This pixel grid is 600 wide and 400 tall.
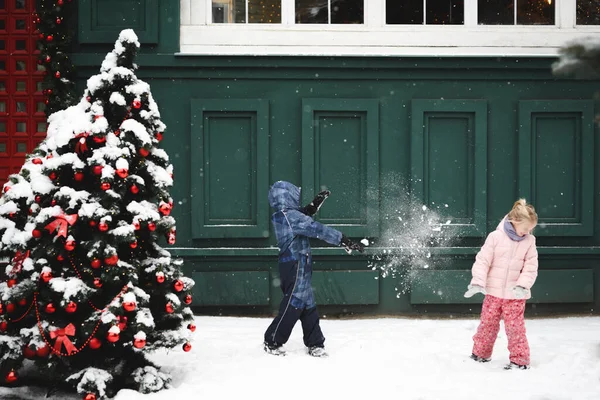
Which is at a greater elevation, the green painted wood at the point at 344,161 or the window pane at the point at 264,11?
the window pane at the point at 264,11

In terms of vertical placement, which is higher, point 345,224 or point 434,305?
point 345,224

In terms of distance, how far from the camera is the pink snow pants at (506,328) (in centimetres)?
682

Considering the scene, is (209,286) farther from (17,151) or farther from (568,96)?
(568,96)

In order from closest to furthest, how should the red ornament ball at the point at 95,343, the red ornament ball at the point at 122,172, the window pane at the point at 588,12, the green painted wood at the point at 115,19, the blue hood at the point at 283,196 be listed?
the red ornament ball at the point at 95,343 < the red ornament ball at the point at 122,172 < the blue hood at the point at 283,196 < the green painted wood at the point at 115,19 < the window pane at the point at 588,12

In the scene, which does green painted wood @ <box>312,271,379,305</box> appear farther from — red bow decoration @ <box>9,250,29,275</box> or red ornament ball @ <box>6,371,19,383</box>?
red ornament ball @ <box>6,371,19,383</box>

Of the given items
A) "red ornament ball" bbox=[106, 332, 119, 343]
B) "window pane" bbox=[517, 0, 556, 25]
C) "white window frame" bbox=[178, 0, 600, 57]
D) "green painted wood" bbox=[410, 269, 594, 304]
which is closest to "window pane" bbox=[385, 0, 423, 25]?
"white window frame" bbox=[178, 0, 600, 57]

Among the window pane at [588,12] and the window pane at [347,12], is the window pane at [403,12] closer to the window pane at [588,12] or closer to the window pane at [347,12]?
the window pane at [347,12]

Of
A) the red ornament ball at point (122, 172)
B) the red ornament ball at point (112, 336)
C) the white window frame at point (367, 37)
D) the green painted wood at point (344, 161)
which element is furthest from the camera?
the white window frame at point (367, 37)

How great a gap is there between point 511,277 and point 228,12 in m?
4.89

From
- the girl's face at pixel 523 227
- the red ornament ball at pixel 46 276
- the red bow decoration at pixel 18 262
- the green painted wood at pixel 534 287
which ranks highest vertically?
the girl's face at pixel 523 227

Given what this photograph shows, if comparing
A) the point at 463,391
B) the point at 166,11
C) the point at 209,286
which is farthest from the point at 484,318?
the point at 166,11

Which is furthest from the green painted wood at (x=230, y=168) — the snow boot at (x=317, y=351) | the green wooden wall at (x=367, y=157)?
the snow boot at (x=317, y=351)

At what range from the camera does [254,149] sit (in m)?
9.20

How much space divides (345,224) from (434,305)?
1.50m
